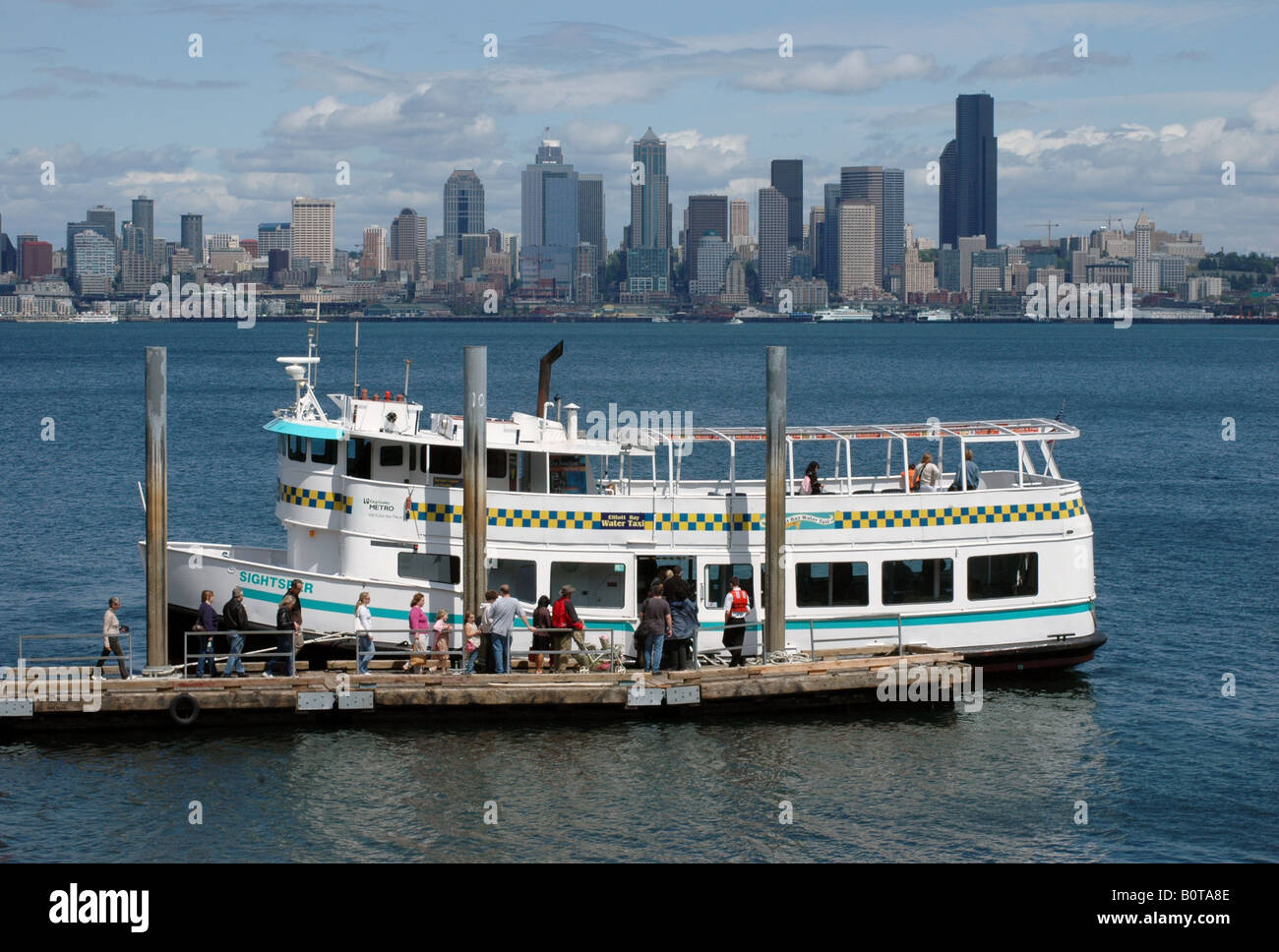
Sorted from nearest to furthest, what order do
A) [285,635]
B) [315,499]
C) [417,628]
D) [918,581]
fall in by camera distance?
[285,635] → [417,628] → [918,581] → [315,499]

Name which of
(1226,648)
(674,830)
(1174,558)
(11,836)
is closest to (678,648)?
(674,830)

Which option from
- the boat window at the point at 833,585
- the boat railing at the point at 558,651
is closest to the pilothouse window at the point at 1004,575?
the boat window at the point at 833,585

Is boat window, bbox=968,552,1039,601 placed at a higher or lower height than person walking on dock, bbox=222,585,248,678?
higher

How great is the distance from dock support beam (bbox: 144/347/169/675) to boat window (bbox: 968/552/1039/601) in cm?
1288

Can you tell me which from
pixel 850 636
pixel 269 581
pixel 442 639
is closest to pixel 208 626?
pixel 269 581

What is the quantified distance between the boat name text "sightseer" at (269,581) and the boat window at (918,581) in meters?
9.43

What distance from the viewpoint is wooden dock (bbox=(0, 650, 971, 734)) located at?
77.5 ft

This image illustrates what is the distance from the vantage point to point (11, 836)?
66.5ft

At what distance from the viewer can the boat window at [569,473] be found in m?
A: 27.0

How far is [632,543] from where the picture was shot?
85.9 feet

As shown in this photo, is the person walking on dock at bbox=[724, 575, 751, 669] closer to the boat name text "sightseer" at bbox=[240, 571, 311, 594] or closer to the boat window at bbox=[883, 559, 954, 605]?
the boat window at bbox=[883, 559, 954, 605]

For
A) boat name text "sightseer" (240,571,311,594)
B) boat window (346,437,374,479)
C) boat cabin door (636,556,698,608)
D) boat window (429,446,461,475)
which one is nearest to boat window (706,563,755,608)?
boat cabin door (636,556,698,608)

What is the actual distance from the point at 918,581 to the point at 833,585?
143 cm

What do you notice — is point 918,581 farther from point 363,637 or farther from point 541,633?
point 363,637
